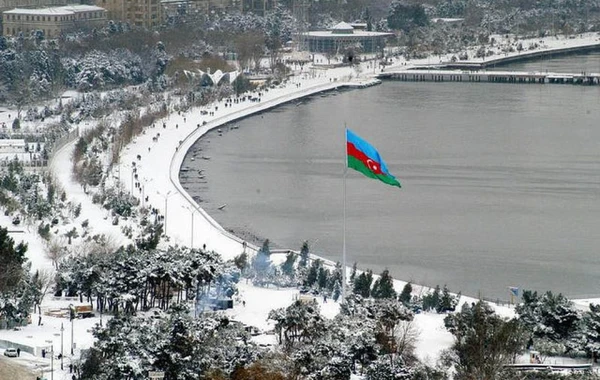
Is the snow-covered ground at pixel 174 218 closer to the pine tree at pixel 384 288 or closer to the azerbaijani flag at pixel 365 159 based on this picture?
the pine tree at pixel 384 288

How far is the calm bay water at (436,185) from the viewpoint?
87.3ft

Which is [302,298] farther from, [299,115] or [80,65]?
[80,65]

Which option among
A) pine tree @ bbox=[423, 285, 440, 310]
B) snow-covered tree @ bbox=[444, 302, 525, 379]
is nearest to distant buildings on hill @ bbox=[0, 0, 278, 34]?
pine tree @ bbox=[423, 285, 440, 310]

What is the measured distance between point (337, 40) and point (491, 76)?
6527mm

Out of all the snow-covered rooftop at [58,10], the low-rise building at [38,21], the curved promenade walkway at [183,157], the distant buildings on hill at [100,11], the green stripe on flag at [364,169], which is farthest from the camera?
the snow-covered rooftop at [58,10]

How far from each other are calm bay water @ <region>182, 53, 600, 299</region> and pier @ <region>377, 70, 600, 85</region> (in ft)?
10.7

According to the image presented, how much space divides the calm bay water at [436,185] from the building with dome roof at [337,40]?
784cm

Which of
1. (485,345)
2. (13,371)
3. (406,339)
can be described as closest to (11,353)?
(13,371)

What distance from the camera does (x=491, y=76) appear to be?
56188 mm

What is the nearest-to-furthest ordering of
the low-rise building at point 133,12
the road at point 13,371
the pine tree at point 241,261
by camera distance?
1. the road at point 13,371
2. the pine tree at point 241,261
3. the low-rise building at point 133,12

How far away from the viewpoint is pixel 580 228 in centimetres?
2897

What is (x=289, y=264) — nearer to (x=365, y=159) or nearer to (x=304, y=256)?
(x=304, y=256)

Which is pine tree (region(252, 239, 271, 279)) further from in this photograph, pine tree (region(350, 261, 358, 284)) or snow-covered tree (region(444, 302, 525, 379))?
snow-covered tree (region(444, 302, 525, 379))

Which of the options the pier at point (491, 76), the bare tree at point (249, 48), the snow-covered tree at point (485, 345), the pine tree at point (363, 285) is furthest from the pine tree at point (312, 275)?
the pier at point (491, 76)
